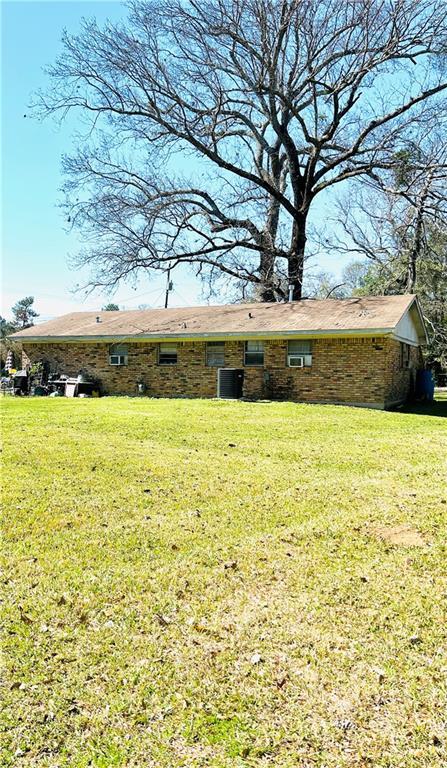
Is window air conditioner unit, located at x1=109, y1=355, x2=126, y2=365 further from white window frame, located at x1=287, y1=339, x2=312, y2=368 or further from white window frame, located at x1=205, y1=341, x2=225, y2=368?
white window frame, located at x1=287, y1=339, x2=312, y2=368

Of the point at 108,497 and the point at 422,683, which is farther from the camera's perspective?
the point at 108,497

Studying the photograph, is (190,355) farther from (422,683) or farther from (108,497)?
(422,683)

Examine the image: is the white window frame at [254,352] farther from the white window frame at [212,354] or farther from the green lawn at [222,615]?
the green lawn at [222,615]

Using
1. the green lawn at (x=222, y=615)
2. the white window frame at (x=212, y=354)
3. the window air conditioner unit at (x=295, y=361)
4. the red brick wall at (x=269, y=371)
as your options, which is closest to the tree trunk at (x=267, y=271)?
the white window frame at (x=212, y=354)

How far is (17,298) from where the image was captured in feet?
203

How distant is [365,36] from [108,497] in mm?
19783

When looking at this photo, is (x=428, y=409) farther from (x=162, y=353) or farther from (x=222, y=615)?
(x=222, y=615)

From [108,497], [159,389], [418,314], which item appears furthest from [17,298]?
[108,497]

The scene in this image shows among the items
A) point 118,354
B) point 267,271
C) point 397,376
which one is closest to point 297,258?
point 267,271

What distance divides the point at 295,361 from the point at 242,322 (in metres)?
2.59

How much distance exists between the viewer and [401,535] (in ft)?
15.8

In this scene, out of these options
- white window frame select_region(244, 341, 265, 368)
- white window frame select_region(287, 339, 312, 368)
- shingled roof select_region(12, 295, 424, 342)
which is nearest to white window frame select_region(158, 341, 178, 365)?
shingled roof select_region(12, 295, 424, 342)

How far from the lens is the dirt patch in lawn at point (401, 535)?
4.62m

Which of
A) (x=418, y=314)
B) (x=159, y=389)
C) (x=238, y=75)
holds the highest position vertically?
(x=238, y=75)
